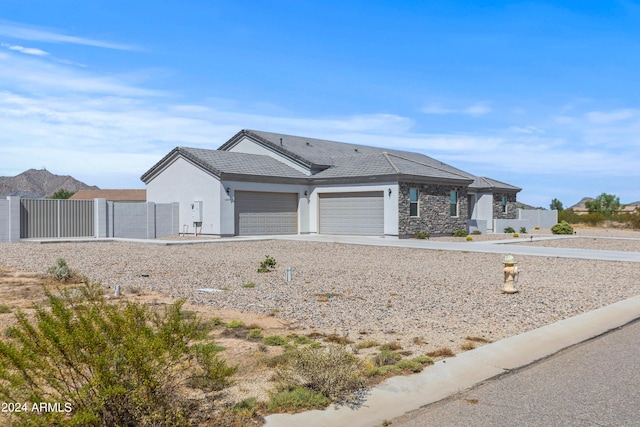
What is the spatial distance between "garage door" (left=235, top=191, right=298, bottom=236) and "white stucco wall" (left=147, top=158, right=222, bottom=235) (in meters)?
1.26

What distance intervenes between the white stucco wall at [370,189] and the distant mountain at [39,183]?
109792 millimetres

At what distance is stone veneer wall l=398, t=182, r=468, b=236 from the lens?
3044 centimetres

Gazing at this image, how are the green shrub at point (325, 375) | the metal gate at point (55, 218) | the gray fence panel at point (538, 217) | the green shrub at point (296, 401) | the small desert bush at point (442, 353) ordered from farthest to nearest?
the gray fence panel at point (538, 217)
the metal gate at point (55, 218)
the small desert bush at point (442, 353)
the green shrub at point (325, 375)
the green shrub at point (296, 401)

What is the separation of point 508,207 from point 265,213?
21.8m

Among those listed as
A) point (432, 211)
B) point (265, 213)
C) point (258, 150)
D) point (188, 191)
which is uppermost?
point (258, 150)

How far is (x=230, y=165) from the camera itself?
1238 inches

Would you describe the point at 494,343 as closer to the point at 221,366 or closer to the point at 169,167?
the point at 221,366

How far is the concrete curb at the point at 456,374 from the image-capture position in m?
5.36

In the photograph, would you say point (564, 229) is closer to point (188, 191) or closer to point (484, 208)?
point (484, 208)

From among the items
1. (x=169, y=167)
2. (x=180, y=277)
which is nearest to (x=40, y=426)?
(x=180, y=277)

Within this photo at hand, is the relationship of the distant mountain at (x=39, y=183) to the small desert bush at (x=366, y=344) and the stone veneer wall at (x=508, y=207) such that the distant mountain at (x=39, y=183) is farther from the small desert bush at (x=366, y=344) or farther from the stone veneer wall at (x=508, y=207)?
the small desert bush at (x=366, y=344)

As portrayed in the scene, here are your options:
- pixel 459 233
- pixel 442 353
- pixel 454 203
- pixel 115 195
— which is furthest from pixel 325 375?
pixel 115 195

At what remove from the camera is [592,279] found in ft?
50.2

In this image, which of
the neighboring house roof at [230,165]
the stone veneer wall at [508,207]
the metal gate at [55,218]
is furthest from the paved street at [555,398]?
the stone veneer wall at [508,207]
